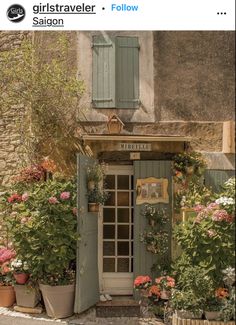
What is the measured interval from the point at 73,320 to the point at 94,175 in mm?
2194

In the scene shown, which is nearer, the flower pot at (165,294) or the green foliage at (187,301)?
the green foliage at (187,301)

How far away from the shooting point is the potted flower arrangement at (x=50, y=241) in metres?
6.50

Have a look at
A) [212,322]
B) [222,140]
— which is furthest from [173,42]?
[212,322]

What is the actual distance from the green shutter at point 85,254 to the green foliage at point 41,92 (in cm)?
95

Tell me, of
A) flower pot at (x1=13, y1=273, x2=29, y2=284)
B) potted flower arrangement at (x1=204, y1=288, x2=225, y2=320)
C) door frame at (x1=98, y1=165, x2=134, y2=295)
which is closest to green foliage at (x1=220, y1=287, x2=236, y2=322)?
potted flower arrangement at (x1=204, y1=288, x2=225, y2=320)

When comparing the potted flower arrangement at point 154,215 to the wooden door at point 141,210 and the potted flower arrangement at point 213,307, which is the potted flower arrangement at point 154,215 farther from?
the potted flower arrangement at point 213,307

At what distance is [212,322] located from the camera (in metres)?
5.64

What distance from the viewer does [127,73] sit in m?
7.52

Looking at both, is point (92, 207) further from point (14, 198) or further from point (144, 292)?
point (144, 292)

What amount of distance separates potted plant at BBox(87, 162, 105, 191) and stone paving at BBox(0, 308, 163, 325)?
6.41 feet

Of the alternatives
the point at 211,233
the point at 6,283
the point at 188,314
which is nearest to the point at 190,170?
the point at 211,233

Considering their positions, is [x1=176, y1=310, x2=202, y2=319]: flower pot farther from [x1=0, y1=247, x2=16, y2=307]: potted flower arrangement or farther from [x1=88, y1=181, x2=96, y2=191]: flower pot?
[x1=0, y1=247, x2=16, y2=307]: potted flower arrangement

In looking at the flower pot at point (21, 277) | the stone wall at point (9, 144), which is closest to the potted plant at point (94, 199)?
the flower pot at point (21, 277)
